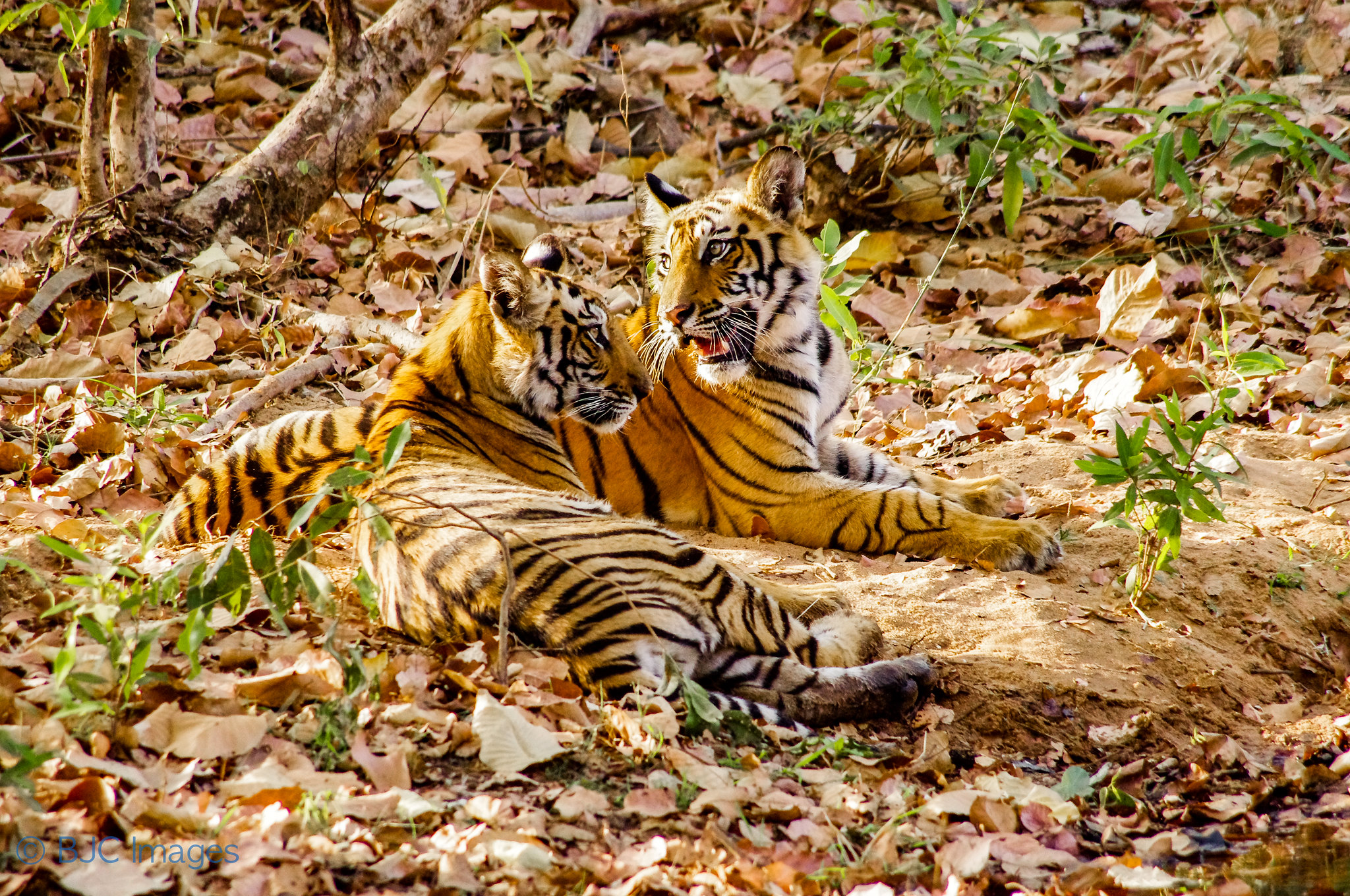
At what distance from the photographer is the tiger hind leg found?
286 centimetres

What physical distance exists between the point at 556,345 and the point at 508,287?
274mm

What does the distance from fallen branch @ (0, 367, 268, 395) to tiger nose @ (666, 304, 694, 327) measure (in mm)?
1885

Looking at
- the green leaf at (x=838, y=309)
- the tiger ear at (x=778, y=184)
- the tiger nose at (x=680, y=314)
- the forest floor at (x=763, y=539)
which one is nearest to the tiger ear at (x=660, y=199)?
the tiger ear at (x=778, y=184)

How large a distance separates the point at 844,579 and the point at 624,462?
102 centimetres

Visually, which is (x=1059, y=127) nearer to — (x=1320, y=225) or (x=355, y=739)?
(x=1320, y=225)

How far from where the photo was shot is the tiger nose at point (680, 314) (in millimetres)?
4203

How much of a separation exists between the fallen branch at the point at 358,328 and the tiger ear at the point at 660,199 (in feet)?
4.14

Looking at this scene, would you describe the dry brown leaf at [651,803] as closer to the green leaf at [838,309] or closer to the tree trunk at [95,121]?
the green leaf at [838,309]

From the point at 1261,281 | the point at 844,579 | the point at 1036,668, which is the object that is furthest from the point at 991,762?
the point at 1261,281

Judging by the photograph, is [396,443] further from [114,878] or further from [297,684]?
[114,878]

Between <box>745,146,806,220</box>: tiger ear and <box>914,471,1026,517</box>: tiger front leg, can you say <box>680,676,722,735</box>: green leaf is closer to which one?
<box>914,471,1026,517</box>: tiger front leg

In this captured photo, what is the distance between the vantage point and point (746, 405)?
4383 millimetres

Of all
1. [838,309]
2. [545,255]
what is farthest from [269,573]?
[838,309]

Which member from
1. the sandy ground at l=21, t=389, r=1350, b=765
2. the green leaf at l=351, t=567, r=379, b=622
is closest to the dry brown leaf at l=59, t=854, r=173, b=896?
the green leaf at l=351, t=567, r=379, b=622
